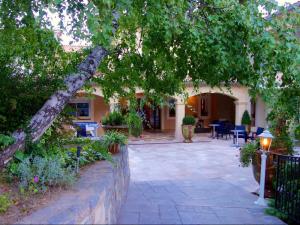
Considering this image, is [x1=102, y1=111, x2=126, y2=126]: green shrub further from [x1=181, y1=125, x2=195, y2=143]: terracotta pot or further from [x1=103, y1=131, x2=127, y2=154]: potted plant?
[x1=103, y1=131, x2=127, y2=154]: potted plant

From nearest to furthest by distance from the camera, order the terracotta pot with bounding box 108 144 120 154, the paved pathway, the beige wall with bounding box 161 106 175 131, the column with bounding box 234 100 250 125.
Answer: the paved pathway < the terracotta pot with bounding box 108 144 120 154 < the column with bounding box 234 100 250 125 < the beige wall with bounding box 161 106 175 131

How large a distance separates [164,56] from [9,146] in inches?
108

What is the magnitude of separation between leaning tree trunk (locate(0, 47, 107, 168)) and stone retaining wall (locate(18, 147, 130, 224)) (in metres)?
0.85

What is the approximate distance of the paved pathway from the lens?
5223mm

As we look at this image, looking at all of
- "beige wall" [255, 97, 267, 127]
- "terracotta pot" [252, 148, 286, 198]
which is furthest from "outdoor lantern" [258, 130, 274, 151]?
"beige wall" [255, 97, 267, 127]

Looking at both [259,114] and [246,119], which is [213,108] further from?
[246,119]

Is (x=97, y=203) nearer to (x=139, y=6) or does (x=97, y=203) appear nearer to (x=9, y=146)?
(x=9, y=146)

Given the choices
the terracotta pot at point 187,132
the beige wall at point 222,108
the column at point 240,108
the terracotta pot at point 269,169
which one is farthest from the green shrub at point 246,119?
the terracotta pot at point 269,169

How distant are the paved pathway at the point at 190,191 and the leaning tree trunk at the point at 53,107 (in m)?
1.65

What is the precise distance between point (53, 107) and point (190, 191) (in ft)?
11.8

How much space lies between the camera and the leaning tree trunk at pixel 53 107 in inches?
181

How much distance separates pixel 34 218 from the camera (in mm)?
3035

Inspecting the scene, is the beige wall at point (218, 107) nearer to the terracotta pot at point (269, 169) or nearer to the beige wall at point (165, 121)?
the beige wall at point (165, 121)

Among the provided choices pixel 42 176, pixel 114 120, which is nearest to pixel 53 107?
pixel 42 176
